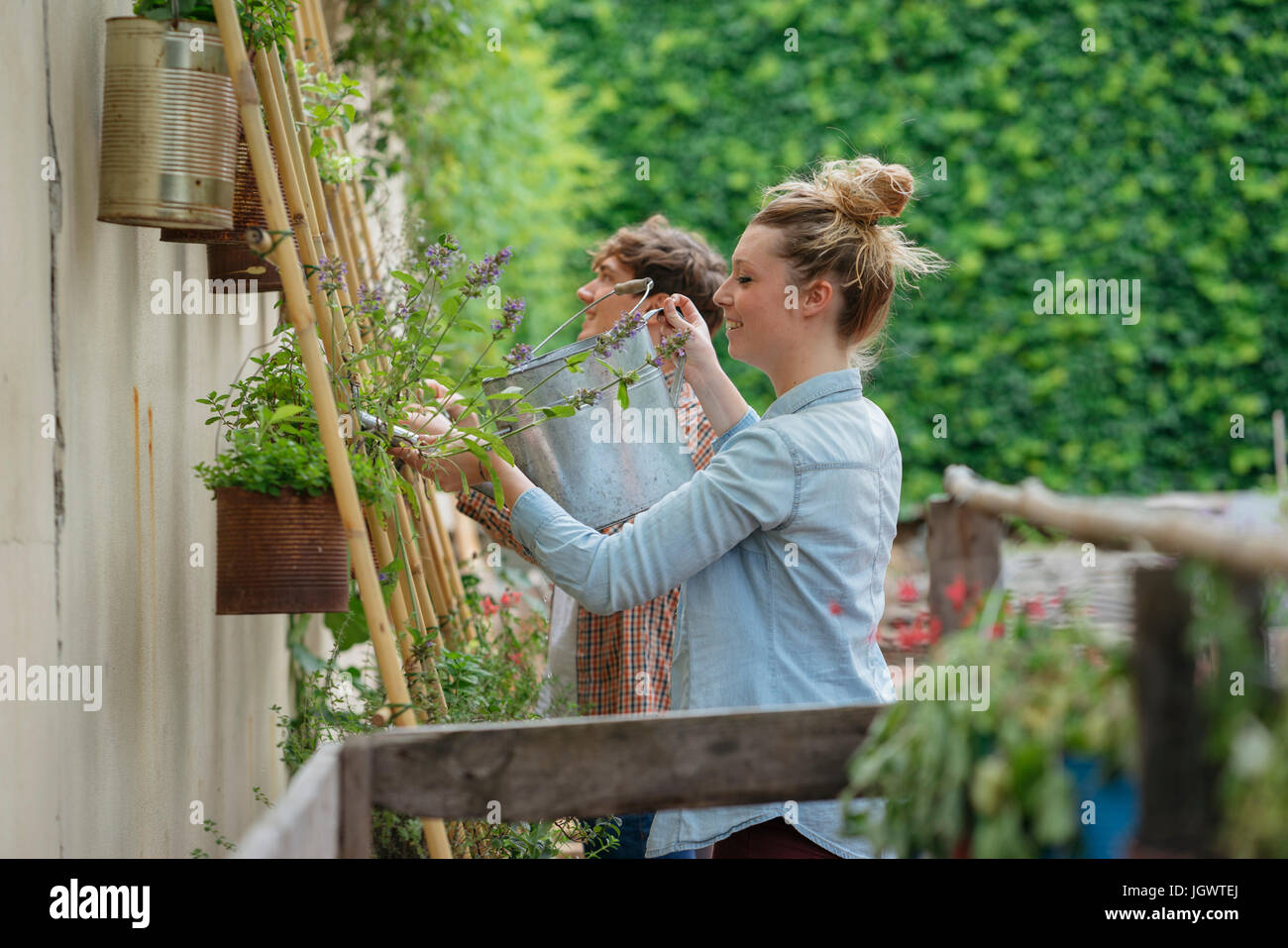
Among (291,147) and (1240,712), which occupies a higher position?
(291,147)

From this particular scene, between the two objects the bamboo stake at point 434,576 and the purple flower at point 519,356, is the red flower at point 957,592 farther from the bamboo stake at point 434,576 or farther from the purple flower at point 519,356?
the purple flower at point 519,356

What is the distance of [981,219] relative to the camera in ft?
20.5

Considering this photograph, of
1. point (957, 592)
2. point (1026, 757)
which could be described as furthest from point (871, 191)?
point (957, 592)

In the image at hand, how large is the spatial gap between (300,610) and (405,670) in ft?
0.79

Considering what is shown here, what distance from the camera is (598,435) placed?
1.75 meters

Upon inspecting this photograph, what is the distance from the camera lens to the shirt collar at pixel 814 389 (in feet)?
5.20

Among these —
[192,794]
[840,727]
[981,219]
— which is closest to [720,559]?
[840,727]

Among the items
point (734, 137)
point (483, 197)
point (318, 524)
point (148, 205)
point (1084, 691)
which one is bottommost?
point (1084, 691)

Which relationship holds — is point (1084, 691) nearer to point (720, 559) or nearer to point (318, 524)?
point (720, 559)

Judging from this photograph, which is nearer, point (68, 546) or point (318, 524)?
point (68, 546)

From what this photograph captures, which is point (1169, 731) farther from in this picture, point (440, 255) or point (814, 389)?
point (440, 255)

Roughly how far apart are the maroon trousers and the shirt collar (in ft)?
1.62

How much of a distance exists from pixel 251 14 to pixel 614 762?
1.07m

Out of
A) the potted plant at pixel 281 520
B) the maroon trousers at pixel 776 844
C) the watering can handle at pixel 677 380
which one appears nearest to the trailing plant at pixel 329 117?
the potted plant at pixel 281 520
